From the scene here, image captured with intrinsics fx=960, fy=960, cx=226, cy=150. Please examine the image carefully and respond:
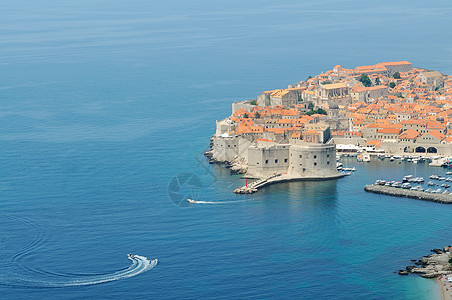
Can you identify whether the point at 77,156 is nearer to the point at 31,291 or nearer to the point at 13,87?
the point at 31,291

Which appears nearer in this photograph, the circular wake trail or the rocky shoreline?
the rocky shoreline

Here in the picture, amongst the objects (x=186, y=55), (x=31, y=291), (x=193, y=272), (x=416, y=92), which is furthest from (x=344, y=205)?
(x=186, y=55)

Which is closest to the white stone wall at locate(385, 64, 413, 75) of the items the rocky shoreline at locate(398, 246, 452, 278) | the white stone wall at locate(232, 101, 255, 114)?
the white stone wall at locate(232, 101, 255, 114)

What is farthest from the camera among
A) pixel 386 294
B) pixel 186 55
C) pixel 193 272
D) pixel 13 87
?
pixel 186 55

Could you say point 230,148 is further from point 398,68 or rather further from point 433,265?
point 398,68

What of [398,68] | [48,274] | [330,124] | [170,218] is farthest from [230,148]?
[398,68]

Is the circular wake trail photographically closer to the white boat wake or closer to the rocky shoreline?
the white boat wake
